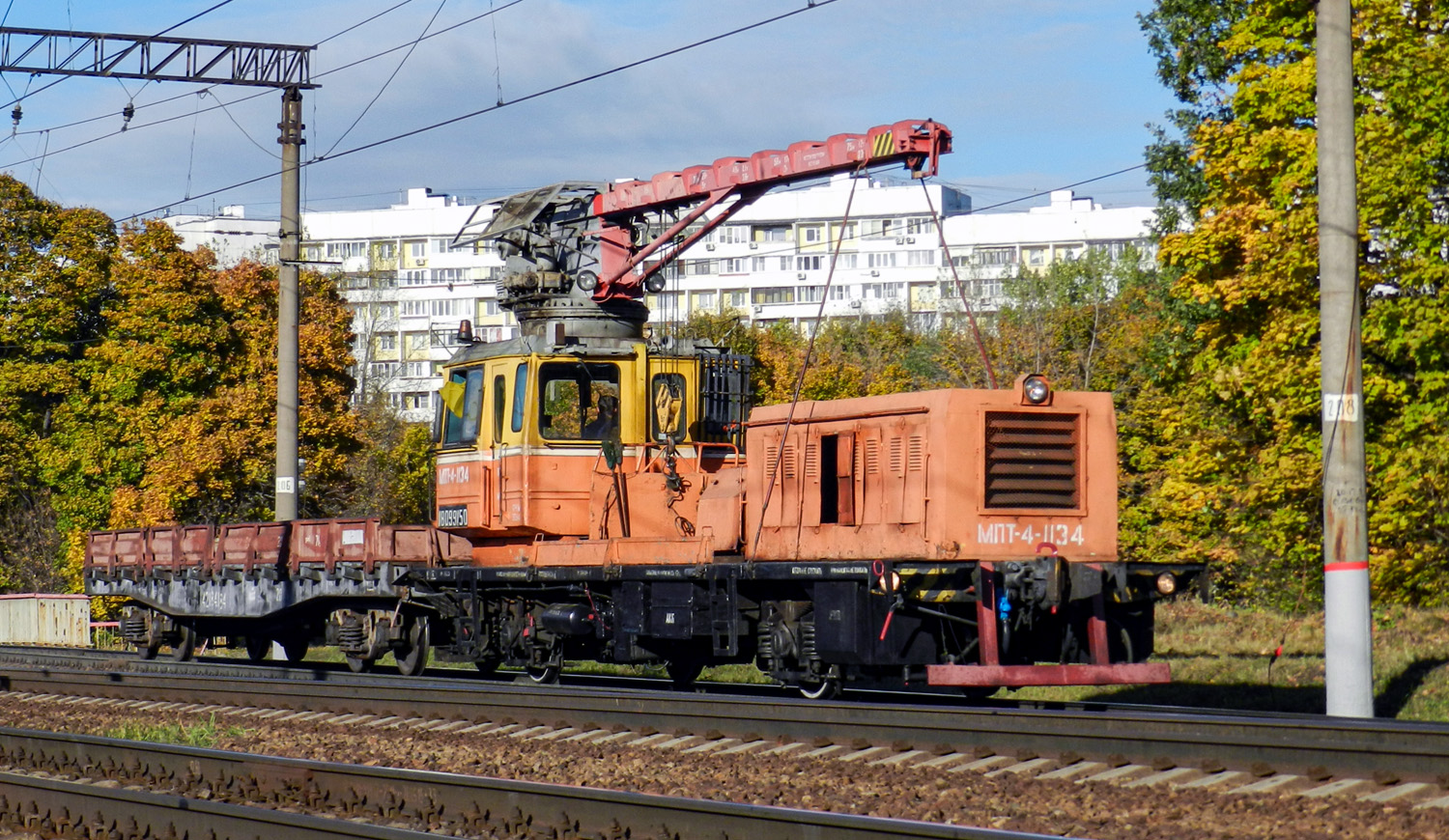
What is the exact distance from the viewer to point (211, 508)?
125ft

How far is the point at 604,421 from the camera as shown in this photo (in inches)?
659

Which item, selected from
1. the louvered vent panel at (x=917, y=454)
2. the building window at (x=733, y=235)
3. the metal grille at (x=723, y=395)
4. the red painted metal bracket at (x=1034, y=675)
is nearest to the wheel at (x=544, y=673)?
the metal grille at (x=723, y=395)

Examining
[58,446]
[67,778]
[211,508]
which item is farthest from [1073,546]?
[58,446]

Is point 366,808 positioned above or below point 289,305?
below

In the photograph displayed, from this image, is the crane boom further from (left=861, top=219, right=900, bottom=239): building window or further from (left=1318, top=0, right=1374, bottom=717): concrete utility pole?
(left=861, top=219, right=900, bottom=239): building window

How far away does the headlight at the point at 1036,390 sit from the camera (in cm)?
1298

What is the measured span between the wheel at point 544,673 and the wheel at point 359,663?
4003mm

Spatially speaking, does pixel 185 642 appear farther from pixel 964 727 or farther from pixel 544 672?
pixel 964 727

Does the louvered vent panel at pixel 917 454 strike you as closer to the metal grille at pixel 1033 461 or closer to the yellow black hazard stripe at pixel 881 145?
the metal grille at pixel 1033 461

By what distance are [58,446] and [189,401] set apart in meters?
4.71

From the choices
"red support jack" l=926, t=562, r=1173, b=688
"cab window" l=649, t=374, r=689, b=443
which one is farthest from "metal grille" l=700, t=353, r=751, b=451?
"red support jack" l=926, t=562, r=1173, b=688


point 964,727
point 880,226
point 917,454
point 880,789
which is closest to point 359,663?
point 917,454

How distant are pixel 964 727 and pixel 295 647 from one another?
51.2ft

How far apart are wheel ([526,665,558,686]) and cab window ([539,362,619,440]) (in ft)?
8.39
